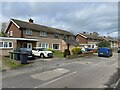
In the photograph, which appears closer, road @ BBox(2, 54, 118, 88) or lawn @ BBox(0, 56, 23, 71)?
road @ BBox(2, 54, 118, 88)

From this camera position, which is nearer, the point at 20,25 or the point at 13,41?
the point at 13,41

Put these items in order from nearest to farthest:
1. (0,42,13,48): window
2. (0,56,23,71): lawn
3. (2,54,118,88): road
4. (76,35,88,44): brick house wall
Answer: (2,54,118,88): road < (0,56,23,71): lawn < (0,42,13,48): window < (76,35,88,44): brick house wall

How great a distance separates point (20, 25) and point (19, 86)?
23.5m

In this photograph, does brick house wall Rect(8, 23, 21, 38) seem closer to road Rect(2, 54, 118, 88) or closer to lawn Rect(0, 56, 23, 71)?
lawn Rect(0, 56, 23, 71)

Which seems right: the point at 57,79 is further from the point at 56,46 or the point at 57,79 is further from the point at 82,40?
the point at 82,40

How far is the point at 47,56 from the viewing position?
74.9 feet

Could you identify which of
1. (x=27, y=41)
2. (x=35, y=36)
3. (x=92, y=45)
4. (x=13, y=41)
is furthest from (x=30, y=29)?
(x=92, y=45)

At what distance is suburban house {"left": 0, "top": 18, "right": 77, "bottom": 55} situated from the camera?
2464 cm

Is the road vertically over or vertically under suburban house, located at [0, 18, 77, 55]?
under

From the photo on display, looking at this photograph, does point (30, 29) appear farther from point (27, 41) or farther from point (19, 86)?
point (19, 86)

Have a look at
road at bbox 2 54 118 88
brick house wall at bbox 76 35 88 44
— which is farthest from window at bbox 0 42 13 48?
brick house wall at bbox 76 35 88 44

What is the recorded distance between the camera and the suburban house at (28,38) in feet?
80.8

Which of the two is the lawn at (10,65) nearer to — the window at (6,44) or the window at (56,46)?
the window at (6,44)

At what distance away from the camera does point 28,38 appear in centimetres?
2870
